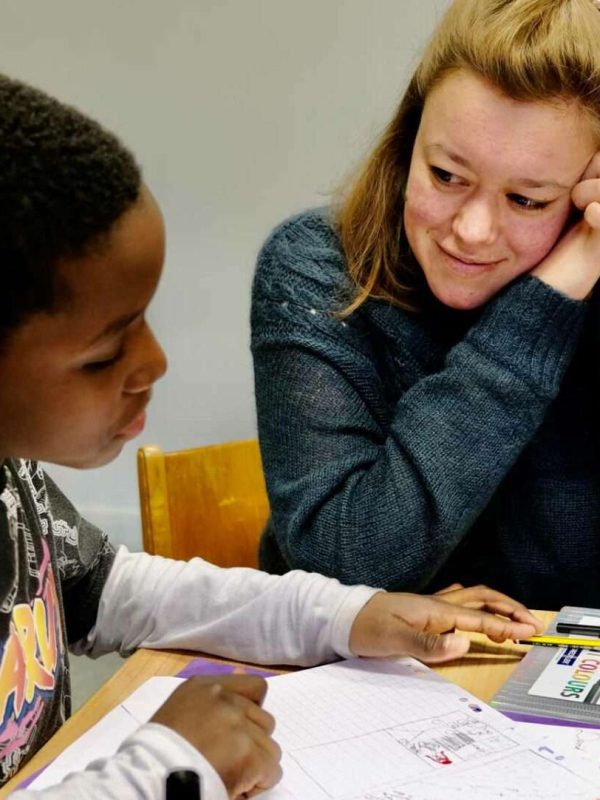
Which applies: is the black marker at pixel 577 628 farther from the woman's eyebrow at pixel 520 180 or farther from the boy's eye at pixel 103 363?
the boy's eye at pixel 103 363

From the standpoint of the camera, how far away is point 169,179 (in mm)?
2367

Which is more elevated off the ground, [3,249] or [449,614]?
[3,249]

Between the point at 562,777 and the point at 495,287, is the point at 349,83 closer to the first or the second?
the point at 495,287

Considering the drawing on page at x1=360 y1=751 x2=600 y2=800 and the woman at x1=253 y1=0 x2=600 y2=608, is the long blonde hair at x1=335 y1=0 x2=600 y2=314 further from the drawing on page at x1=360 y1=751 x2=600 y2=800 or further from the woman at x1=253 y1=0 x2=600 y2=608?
the drawing on page at x1=360 y1=751 x2=600 y2=800

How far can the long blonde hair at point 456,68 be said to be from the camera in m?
1.02

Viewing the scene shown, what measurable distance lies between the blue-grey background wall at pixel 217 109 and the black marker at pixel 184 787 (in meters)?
1.70

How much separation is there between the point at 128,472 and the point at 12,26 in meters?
1.10

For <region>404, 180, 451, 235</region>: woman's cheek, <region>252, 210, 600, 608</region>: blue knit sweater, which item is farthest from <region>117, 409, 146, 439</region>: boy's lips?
<region>404, 180, 451, 235</region>: woman's cheek

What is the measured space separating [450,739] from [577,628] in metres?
0.26

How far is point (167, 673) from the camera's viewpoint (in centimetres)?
93

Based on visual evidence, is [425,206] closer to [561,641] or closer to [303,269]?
[303,269]

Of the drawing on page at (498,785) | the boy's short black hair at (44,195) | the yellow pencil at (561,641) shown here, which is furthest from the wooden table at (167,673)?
the boy's short black hair at (44,195)

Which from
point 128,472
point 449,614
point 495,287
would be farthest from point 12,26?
point 449,614

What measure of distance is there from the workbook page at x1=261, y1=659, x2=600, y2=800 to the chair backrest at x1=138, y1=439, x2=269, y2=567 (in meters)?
0.55
